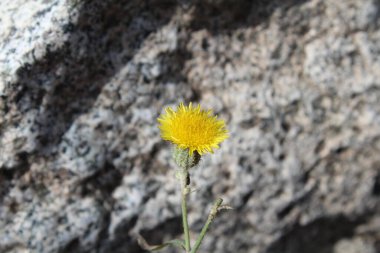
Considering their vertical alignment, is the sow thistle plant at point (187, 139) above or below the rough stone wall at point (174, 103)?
below

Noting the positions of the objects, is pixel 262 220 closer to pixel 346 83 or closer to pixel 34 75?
pixel 346 83

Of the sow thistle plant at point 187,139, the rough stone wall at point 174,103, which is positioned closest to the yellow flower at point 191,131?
the sow thistle plant at point 187,139

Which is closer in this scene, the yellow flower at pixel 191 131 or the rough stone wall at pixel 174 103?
the yellow flower at pixel 191 131

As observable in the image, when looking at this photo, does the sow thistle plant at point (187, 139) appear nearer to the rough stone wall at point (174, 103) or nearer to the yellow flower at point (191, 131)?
Answer: the yellow flower at point (191, 131)

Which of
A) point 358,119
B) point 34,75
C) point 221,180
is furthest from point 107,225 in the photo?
point 358,119

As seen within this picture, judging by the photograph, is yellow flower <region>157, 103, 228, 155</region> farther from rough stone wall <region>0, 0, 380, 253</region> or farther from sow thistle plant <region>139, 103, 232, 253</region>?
rough stone wall <region>0, 0, 380, 253</region>
